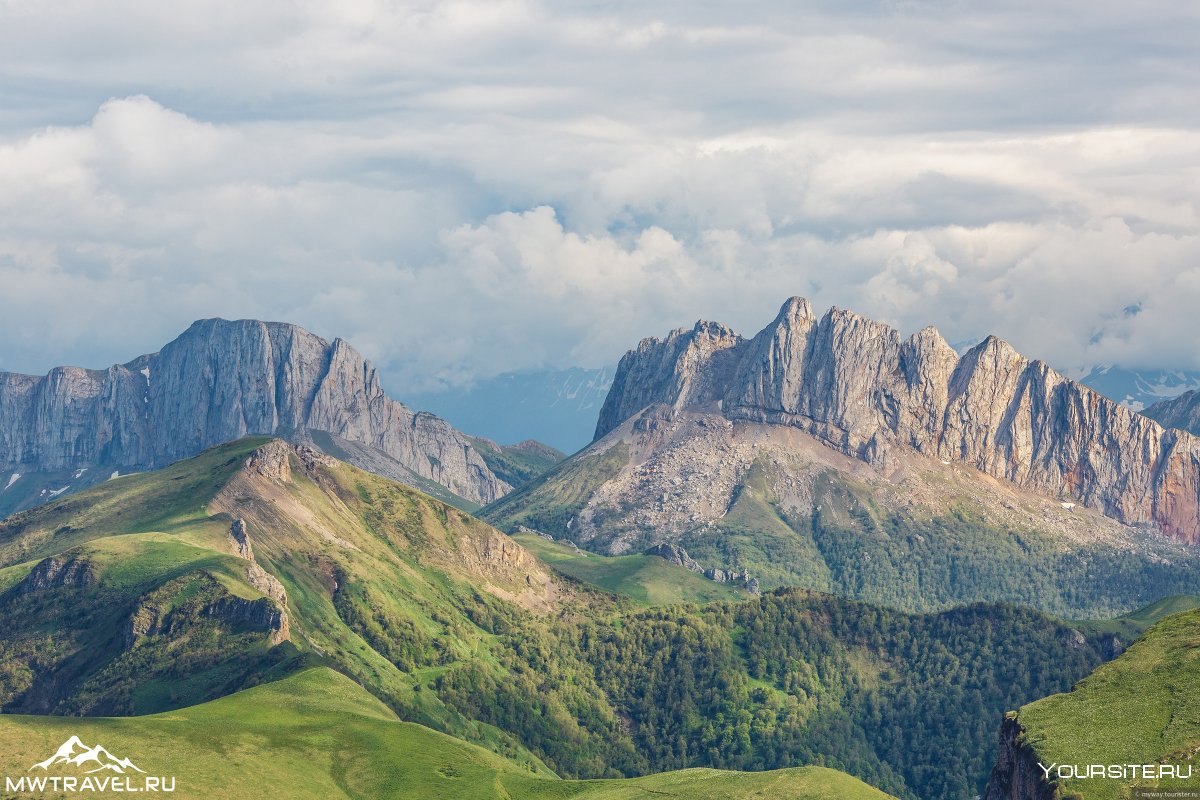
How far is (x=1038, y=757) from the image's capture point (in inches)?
7741

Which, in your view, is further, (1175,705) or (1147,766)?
(1175,705)

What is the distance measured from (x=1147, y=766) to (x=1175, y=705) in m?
21.5

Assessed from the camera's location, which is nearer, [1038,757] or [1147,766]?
[1147,766]

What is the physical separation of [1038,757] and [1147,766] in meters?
18.8

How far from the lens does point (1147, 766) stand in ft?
591

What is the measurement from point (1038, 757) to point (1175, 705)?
20790 millimetres

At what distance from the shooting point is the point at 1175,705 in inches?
7810
